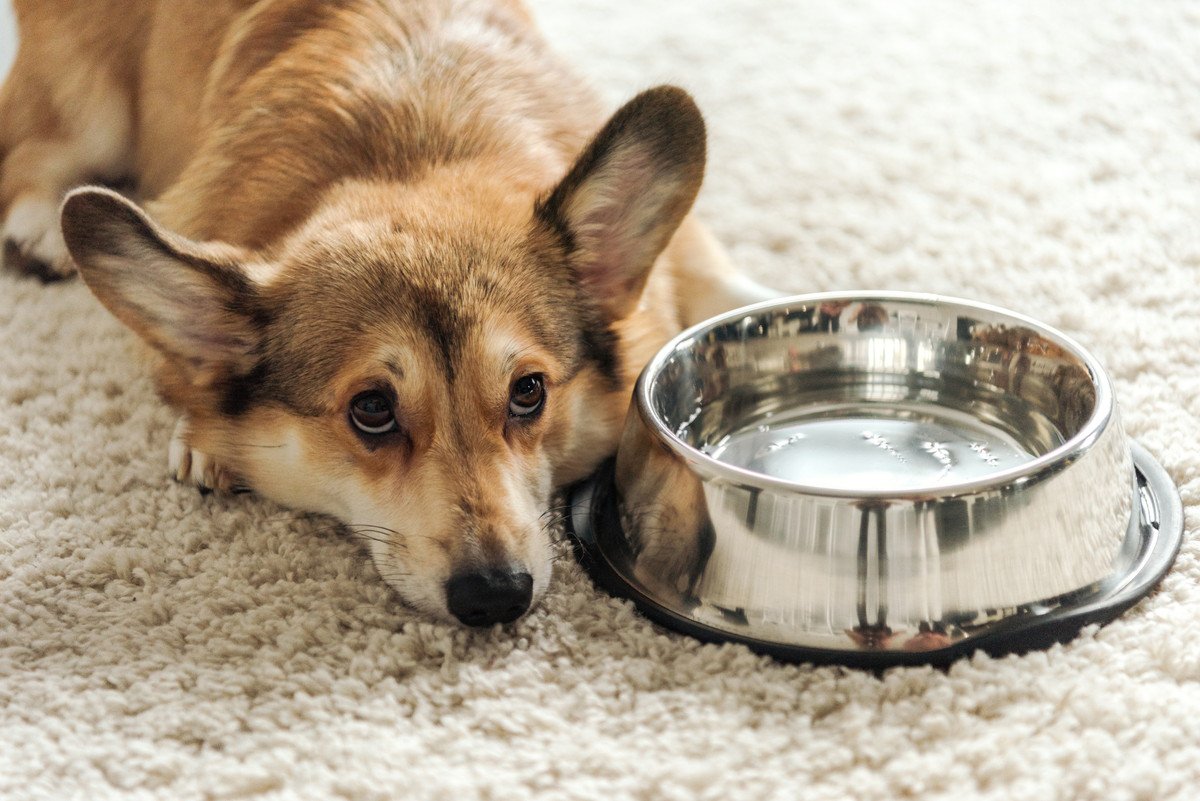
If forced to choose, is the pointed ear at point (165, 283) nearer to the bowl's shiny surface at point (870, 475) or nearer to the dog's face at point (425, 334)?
the dog's face at point (425, 334)

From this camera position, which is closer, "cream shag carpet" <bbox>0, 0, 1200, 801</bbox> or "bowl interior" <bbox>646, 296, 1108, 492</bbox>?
"cream shag carpet" <bbox>0, 0, 1200, 801</bbox>

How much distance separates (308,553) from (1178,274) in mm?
1873

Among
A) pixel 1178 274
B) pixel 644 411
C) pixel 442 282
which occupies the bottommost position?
pixel 1178 274

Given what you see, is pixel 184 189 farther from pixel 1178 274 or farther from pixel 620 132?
pixel 1178 274

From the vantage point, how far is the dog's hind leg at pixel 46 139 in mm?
3031

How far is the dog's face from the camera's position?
73.0 inches

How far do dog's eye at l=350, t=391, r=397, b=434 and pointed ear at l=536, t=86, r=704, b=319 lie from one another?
0.38 metres

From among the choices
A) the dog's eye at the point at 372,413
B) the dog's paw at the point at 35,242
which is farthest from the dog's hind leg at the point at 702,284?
the dog's paw at the point at 35,242

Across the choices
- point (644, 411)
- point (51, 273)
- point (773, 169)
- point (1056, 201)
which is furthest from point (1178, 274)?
point (51, 273)

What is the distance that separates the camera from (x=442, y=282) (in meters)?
1.89

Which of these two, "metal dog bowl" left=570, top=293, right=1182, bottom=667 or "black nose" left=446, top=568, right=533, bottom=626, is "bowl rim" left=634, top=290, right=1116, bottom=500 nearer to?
"metal dog bowl" left=570, top=293, right=1182, bottom=667

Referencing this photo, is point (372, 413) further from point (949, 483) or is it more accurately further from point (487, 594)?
point (949, 483)

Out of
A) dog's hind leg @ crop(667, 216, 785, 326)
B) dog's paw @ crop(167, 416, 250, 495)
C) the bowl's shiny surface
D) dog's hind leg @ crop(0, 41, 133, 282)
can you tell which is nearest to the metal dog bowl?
the bowl's shiny surface

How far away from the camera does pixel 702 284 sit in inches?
102
